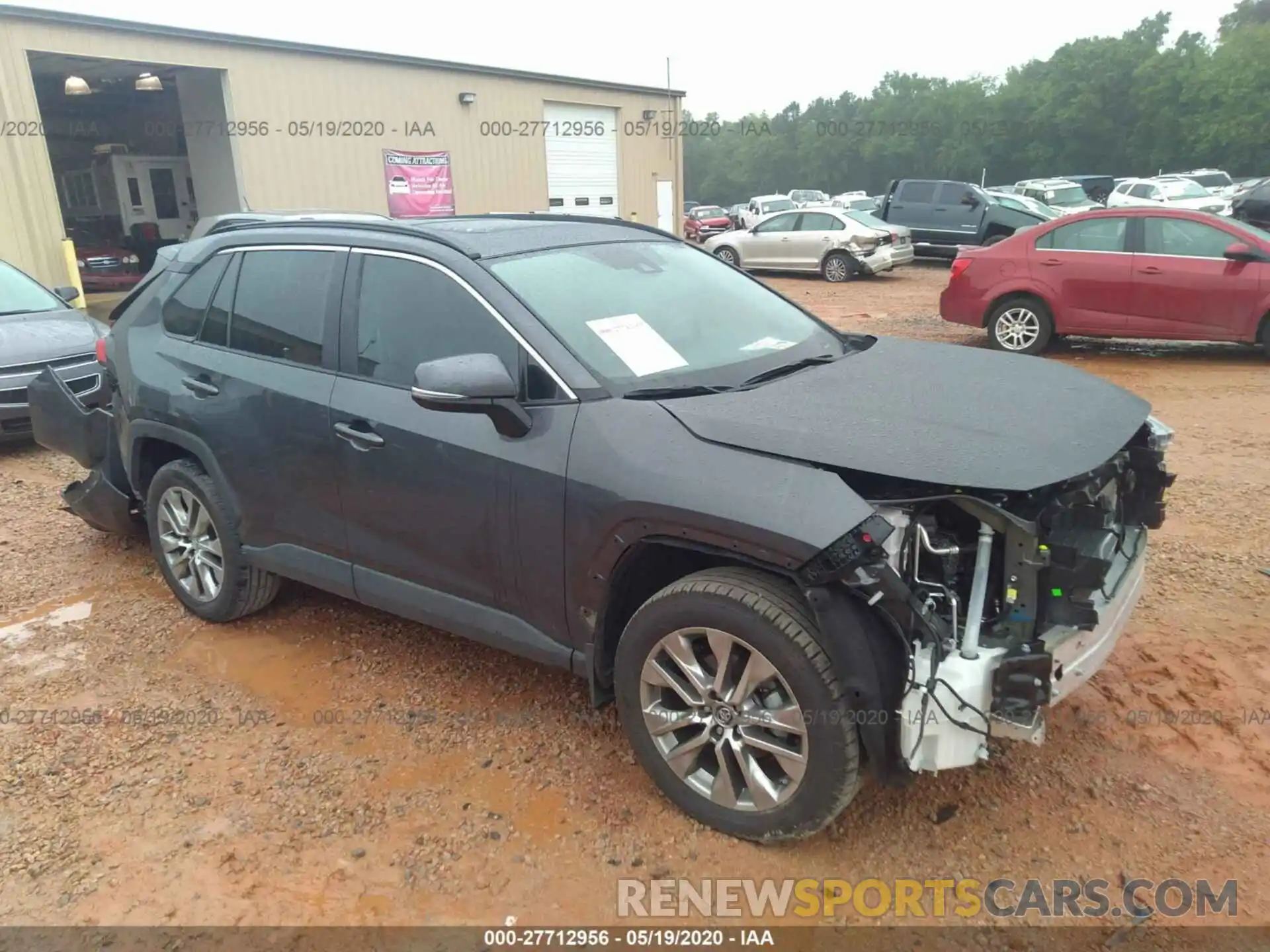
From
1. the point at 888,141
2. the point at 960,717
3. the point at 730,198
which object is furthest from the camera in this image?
the point at 730,198

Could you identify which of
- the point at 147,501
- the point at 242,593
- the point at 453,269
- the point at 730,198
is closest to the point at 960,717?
the point at 453,269

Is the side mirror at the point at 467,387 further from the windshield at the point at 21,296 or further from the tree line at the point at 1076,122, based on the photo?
the tree line at the point at 1076,122

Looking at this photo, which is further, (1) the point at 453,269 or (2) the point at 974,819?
(1) the point at 453,269

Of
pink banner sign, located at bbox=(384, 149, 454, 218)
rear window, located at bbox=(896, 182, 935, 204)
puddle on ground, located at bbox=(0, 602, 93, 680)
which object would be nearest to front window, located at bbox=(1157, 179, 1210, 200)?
rear window, located at bbox=(896, 182, 935, 204)

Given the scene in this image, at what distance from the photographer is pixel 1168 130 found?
49594 mm

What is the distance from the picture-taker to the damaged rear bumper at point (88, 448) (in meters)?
4.84

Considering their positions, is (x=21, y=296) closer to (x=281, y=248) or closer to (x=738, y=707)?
(x=281, y=248)

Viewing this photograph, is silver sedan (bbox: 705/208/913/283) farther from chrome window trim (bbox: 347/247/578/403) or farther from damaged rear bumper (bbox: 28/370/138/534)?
chrome window trim (bbox: 347/247/578/403)

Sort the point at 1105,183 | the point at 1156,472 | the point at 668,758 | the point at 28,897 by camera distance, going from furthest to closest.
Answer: the point at 1105,183 → the point at 1156,472 → the point at 668,758 → the point at 28,897

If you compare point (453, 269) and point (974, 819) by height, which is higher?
point (453, 269)

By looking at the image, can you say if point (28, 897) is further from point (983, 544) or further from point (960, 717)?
point (983, 544)

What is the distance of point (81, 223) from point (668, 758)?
22.8 metres

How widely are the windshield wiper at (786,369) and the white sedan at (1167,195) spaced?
22404mm

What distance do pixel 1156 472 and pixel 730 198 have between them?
84.7 m
